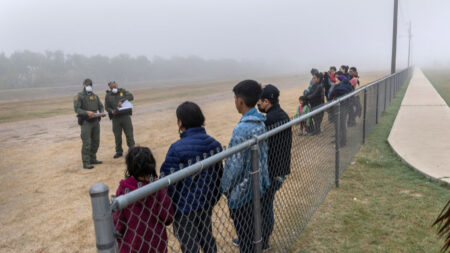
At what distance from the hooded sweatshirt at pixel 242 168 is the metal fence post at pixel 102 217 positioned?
1.24m

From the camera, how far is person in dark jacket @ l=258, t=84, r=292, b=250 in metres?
3.10

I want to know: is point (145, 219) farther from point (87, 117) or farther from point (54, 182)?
point (87, 117)

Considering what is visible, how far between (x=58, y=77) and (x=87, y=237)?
9180 centimetres

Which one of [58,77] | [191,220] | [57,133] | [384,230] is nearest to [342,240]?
[384,230]

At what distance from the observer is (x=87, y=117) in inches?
287

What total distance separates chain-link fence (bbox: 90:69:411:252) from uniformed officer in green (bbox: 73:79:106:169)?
14.0 feet

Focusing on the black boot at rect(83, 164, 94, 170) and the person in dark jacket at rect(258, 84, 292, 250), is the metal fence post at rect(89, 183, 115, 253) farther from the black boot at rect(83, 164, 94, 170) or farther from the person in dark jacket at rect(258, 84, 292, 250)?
the black boot at rect(83, 164, 94, 170)

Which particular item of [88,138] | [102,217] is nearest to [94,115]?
[88,138]

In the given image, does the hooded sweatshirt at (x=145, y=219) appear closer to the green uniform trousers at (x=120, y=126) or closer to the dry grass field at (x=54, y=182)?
the dry grass field at (x=54, y=182)

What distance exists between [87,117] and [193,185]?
5569mm

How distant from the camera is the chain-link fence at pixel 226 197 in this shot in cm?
165

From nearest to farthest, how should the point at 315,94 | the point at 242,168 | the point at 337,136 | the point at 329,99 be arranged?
the point at 242,168
the point at 337,136
the point at 315,94
the point at 329,99

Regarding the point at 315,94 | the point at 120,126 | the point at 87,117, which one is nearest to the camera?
the point at 87,117

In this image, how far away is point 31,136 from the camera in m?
12.5
